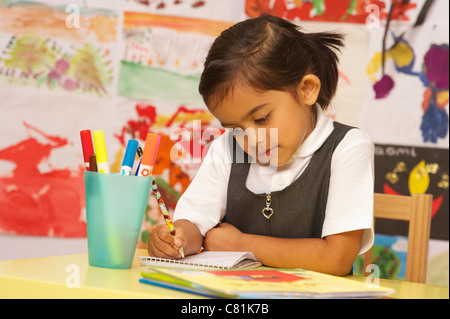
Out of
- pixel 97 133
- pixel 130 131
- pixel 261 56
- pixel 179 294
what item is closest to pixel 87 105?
pixel 130 131

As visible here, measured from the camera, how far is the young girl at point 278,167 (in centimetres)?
82

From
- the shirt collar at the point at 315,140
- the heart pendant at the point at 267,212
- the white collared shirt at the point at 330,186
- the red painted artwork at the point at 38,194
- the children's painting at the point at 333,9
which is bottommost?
the red painted artwork at the point at 38,194

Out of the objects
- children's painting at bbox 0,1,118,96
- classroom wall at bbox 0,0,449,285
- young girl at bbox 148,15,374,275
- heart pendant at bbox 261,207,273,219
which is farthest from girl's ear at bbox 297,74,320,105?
children's painting at bbox 0,1,118,96

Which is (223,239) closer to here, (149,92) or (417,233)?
(417,233)

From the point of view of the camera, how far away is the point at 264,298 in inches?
19.5

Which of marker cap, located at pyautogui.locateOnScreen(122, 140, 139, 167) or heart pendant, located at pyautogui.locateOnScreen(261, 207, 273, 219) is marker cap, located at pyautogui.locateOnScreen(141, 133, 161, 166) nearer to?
marker cap, located at pyautogui.locateOnScreen(122, 140, 139, 167)

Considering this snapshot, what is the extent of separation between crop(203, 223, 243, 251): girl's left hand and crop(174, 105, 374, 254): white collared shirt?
0.15 ft

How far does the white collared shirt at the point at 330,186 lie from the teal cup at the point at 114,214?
26 cm

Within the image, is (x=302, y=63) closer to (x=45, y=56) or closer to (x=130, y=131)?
(x=130, y=131)

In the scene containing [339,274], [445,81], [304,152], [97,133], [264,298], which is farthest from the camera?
[445,81]

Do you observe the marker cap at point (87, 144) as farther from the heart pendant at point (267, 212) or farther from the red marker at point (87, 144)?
the heart pendant at point (267, 212)

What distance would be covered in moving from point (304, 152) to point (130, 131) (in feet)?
2.45

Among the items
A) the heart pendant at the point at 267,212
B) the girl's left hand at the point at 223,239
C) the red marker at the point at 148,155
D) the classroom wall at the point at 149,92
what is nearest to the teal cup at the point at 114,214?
the red marker at the point at 148,155

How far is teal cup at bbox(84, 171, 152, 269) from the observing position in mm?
665
